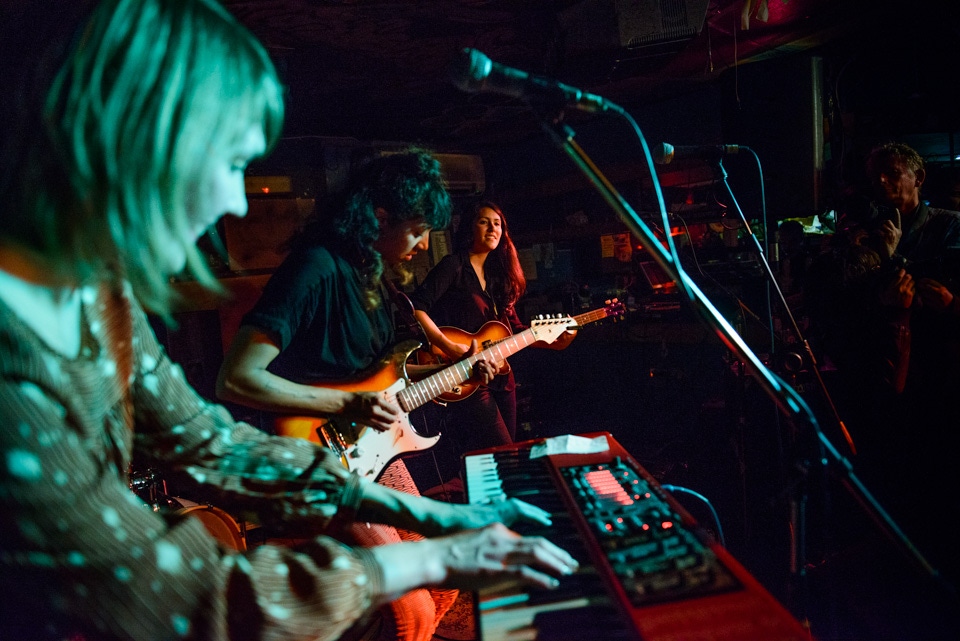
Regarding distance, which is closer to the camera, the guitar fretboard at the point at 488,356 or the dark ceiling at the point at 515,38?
the guitar fretboard at the point at 488,356

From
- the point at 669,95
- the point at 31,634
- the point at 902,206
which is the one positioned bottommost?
the point at 31,634

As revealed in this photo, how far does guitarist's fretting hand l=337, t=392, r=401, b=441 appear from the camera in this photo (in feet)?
7.48

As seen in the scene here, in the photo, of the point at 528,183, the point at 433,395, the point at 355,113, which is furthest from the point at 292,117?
the point at 433,395

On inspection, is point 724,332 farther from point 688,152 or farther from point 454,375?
point 454,375

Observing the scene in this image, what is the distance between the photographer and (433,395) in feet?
10.0

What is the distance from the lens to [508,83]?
1.36 m

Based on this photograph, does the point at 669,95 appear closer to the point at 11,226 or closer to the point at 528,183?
the point at 528,183

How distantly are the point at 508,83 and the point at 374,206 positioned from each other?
1.46 meters

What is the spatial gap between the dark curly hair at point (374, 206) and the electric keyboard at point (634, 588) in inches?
62.1

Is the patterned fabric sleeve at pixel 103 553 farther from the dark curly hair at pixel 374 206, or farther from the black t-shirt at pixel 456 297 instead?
the black t-shirt at pixel 456 297

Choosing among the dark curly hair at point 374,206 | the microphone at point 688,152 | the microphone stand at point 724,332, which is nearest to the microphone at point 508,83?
the microphone stand at point 724,332

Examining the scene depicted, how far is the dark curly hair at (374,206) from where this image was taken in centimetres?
256

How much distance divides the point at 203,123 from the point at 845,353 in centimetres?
383

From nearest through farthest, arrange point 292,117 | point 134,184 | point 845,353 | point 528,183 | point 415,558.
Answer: point 134,184, point 415,558, point 845,353, point 292,117, point 528,183
